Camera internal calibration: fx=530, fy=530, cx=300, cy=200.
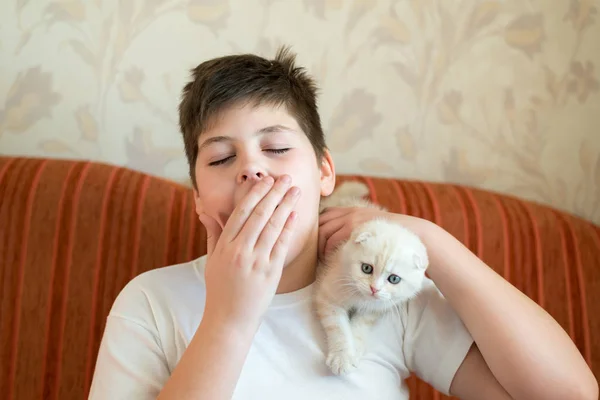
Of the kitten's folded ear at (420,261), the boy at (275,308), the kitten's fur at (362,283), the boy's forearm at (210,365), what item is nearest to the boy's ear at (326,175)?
the boy at (275,308)

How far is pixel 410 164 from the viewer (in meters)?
1.45

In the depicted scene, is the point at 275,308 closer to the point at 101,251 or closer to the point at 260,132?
the point at 260,132

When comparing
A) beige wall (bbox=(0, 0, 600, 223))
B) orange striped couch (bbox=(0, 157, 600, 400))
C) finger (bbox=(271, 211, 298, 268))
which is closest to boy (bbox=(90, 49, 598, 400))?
finger (bbox=(271, 211, 298, 268))

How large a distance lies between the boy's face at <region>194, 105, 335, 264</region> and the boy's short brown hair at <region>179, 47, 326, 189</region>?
0.07 feet

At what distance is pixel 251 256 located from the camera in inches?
30.3

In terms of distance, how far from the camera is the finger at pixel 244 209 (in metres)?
0.78

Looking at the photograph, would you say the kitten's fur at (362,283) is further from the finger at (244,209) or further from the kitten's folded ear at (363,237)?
the finger at (244,209)

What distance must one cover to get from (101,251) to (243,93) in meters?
0.53

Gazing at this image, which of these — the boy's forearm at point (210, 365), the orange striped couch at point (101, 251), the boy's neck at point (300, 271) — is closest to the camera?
the boy's forearm at point (210, 365)

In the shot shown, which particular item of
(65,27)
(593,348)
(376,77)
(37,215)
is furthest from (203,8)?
(593,348)

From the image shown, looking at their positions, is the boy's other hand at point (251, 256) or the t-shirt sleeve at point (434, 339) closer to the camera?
the boy's other hand at point (251, 256)

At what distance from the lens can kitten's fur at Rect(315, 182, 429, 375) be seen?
2.74 ft

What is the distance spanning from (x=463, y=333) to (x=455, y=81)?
30.4 inches

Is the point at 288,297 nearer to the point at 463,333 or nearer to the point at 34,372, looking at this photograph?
the point at 463,333
